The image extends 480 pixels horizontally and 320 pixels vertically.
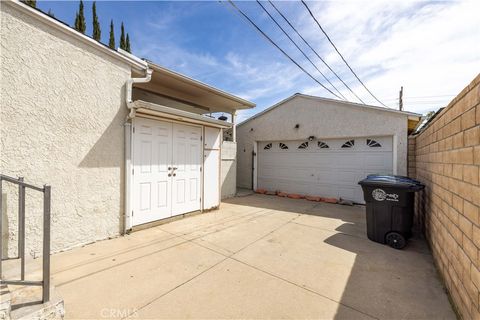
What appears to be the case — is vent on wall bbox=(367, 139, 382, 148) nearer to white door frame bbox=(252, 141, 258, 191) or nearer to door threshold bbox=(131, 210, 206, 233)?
white door frame bbox=(252, 141, 258, 191)

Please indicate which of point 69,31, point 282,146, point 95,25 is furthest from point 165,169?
point 95,25

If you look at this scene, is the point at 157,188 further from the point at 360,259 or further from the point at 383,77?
the point at 383,77

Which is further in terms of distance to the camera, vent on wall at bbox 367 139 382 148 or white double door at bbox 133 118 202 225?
vent on wall at bbox 367 139 382 148

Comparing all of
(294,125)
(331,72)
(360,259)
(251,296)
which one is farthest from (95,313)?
(331,72)

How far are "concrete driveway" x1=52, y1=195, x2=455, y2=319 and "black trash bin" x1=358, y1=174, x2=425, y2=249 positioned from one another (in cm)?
24

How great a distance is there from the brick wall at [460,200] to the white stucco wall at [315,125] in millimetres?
3795

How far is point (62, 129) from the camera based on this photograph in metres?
3.36

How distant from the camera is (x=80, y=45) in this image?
3.54 meters

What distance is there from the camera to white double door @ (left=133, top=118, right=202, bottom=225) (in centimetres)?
448

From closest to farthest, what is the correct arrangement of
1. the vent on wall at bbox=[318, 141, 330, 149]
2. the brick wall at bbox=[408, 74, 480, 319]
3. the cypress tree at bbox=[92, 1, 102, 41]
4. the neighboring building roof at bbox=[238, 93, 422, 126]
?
the brick wall at bbox=[408, 74, 480, 319] < the neighboring building roof at bbox=[238, 93, 422, 126] < the vent on wall at bbox=[318, 141, 330, 149] < the cypress tree at bbox=[92, 1, 102, 41]

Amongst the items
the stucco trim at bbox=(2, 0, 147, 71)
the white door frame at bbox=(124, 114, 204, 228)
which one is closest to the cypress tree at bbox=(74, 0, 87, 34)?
the stucco trim at bbox=(2, 0, 147, 71)

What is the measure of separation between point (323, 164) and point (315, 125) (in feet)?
5.16

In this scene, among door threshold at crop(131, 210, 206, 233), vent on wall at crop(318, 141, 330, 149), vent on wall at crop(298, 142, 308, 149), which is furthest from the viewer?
vent on wall at crop(298, 142, 308, 149)

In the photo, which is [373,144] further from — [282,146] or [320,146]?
[282,146]
